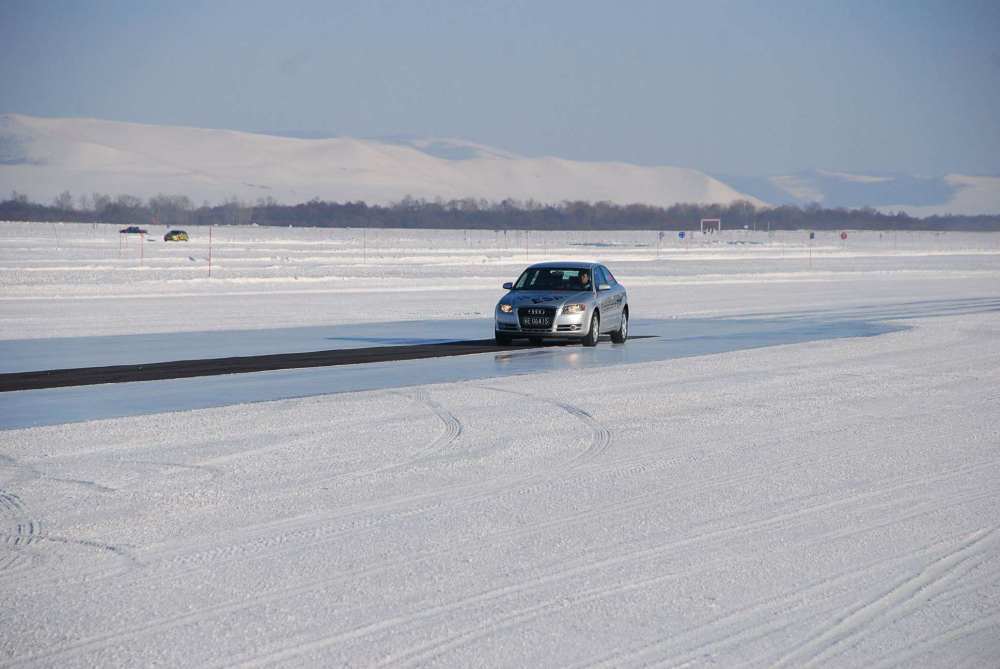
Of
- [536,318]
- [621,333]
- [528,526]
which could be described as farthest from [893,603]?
[621,333]

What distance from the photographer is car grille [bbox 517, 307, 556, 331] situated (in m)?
24.3

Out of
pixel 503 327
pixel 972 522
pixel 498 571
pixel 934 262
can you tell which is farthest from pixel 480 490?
pixel 934 262

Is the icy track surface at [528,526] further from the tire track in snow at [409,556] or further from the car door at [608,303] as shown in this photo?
the car door at [608,303]

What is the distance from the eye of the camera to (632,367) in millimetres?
20672

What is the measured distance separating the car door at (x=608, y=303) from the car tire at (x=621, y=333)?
0.34ft

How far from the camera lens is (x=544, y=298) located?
81.0 ft

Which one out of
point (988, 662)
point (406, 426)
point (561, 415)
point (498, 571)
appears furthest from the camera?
point (561, 415)

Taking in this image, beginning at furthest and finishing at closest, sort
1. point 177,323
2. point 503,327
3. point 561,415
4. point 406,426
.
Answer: point 177,323
point 503,327
point 561,415
point 406,426

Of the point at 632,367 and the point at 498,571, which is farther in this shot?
the point at 632,367

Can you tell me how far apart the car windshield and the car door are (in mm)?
272

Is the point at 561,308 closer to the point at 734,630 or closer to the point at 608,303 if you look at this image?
the point at 608,303

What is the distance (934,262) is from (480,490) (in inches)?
3068

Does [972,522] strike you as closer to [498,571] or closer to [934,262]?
[498,571]

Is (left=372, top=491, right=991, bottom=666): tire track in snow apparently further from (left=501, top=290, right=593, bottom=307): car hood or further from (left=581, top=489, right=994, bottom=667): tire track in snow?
(left=501, top=290, right=593, bottom=307): car hood
